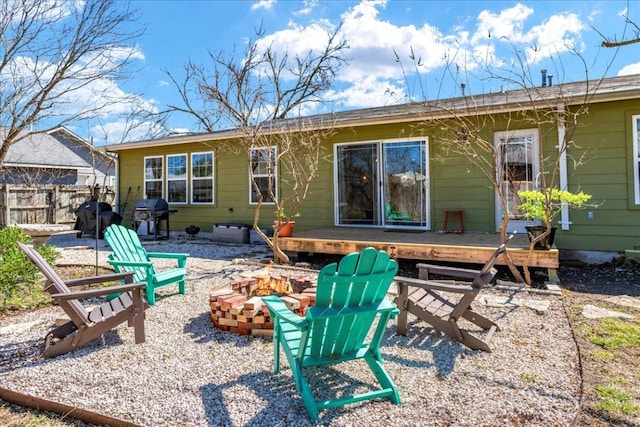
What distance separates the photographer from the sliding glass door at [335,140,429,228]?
7.40 m

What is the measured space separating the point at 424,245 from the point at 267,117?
14.1 feet

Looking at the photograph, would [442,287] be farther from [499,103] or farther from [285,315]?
[499,103]

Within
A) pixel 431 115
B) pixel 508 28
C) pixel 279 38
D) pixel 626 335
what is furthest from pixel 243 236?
pixel 626 335

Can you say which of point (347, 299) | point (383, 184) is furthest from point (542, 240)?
point (347, 299)

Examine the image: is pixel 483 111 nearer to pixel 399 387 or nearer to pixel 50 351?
pixel 399 387

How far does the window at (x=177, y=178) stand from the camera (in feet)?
34.1

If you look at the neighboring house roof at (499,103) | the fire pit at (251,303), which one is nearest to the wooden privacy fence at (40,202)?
the neighboring house roof at (499,103)

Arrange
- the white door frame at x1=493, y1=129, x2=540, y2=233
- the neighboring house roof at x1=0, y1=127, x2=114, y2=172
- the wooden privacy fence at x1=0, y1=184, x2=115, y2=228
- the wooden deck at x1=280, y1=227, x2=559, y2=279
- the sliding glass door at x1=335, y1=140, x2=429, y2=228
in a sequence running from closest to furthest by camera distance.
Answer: the wooden deck at x1=280, y1=227, x2=559, y2=279 < the white door frame at x1=493, y1=129, x2=540, y2=233 < the sliding glass door at x1=335, y1=140, x2=429, y2=228 < the wooden privacy fence at x1=0, y1=184, x2=115, y2=228 < the neighboring house roof at x1=0, y1=127, x2=114, y2=172

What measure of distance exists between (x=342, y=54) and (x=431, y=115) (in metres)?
11.3

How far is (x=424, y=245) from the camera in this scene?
550cm

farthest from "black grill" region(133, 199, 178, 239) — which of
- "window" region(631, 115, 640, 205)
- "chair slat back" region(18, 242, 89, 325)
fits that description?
"window" region(631, 115, 640, 205)

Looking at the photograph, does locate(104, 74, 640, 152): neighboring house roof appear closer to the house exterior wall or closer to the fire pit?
the house exterior wall

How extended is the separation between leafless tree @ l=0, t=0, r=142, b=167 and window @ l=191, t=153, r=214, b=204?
2.38m

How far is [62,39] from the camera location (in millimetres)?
7152
